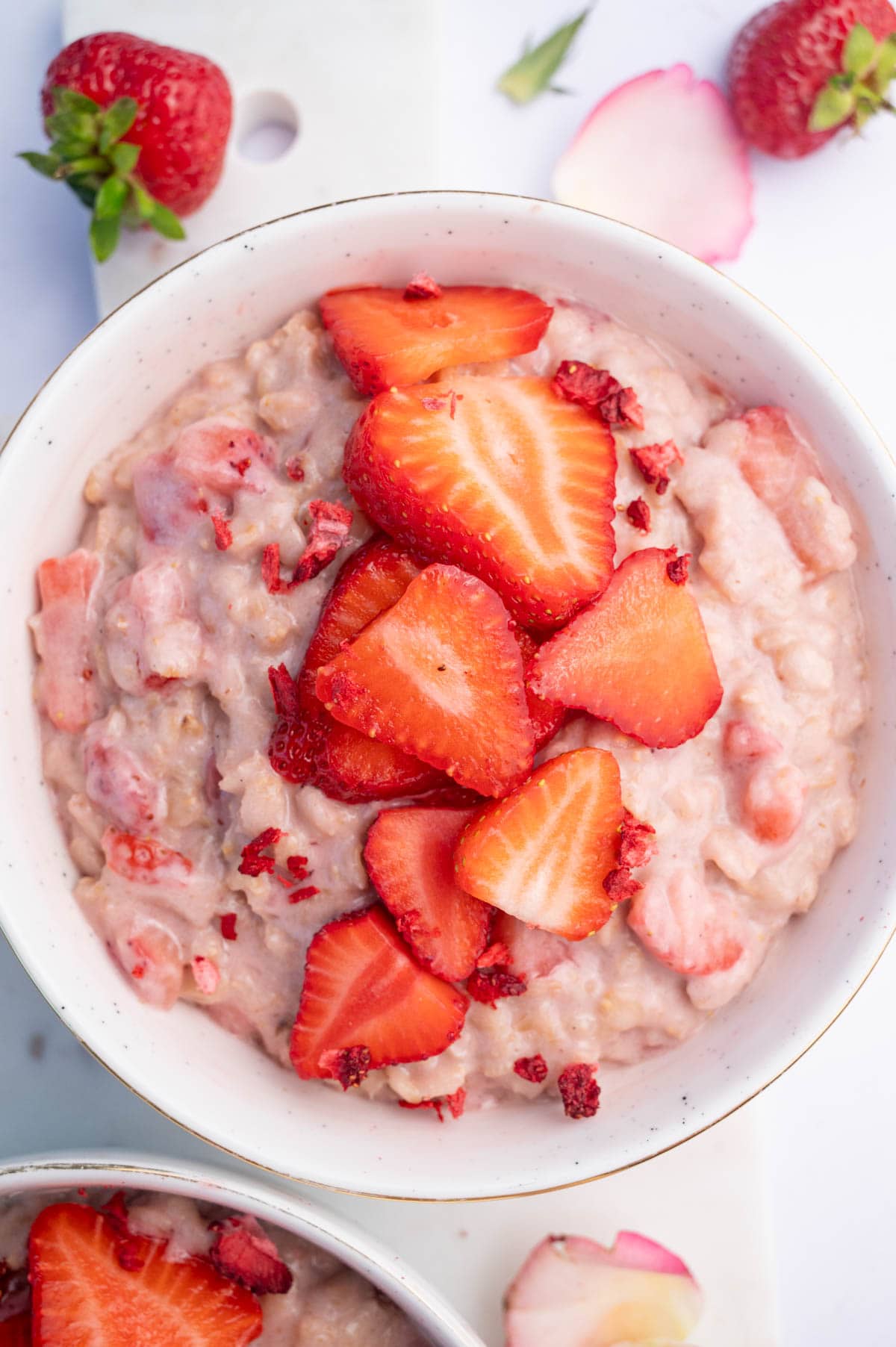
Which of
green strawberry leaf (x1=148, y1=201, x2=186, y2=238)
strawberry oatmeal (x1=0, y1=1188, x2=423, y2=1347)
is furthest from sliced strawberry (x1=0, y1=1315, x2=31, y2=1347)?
green strawberry leaf (x1=148, y1=201, x2=186, y2=238)

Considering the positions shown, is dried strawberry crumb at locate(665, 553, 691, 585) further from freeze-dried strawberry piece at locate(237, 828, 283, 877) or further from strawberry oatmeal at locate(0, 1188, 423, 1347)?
strawberry oatmeal at locate(0, 1188, 423, 1347)

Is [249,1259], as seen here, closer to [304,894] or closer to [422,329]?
[304,894]

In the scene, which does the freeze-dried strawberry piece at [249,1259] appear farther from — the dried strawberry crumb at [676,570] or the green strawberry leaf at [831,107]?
the green strawberry leaf at [831,107]

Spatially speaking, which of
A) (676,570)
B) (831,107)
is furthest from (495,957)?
(831,107)

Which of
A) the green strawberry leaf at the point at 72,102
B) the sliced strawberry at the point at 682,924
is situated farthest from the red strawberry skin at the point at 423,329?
the sliced strawberry at the point at 682,924

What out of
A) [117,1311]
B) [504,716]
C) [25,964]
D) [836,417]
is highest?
[836,417]

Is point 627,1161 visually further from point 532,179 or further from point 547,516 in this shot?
point 532,179

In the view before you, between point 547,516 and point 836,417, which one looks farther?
point 836,417

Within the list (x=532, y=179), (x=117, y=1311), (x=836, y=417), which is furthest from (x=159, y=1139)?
(x=532, y=179)
